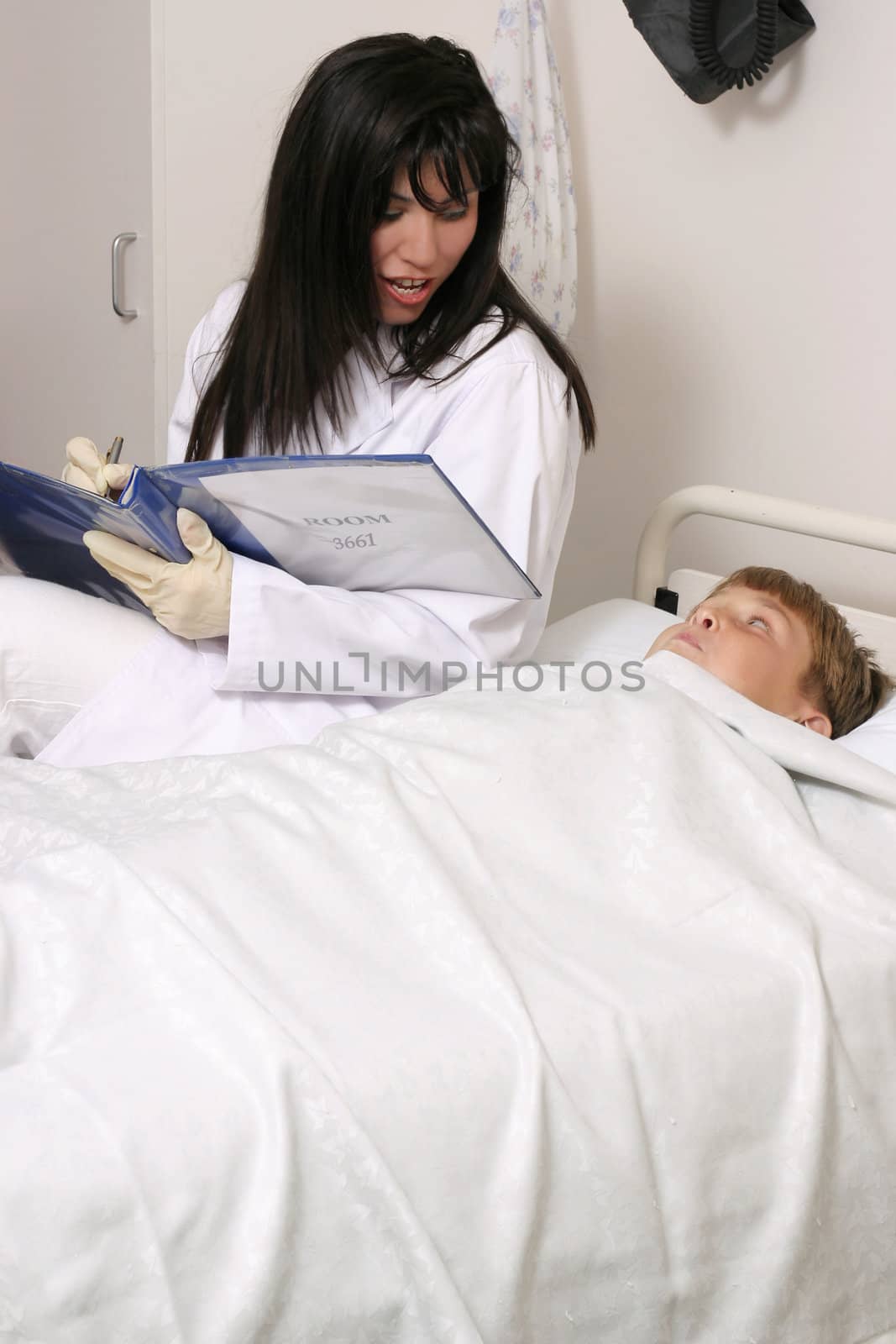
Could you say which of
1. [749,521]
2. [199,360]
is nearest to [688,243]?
[749,521]

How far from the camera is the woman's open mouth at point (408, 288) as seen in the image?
5.12 ft

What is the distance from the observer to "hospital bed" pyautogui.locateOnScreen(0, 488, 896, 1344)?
80 centimetres

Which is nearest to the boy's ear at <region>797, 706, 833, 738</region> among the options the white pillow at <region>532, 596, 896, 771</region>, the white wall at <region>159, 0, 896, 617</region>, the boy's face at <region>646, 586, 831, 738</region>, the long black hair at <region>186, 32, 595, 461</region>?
the boy's face at <region>646, 586, 831, 738</region>

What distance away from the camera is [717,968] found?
1057mm

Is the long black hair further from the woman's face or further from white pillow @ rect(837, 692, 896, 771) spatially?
white pillow @ rect(837, 692, 896, 771)

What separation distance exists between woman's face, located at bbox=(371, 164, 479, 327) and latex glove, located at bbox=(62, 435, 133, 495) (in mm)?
403

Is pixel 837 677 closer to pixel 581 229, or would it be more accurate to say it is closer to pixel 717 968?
pixel 717 968

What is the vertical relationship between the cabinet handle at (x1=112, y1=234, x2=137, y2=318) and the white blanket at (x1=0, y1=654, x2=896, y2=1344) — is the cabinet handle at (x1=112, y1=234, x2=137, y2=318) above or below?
above

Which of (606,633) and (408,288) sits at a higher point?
(408,288)

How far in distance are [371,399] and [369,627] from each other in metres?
0.36

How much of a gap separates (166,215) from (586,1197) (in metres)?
2.04

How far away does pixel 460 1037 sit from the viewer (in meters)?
0.93

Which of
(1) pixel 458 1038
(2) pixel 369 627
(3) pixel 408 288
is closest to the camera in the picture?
(1) pixel 458 1038

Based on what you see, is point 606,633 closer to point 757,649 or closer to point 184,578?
point 757,649
